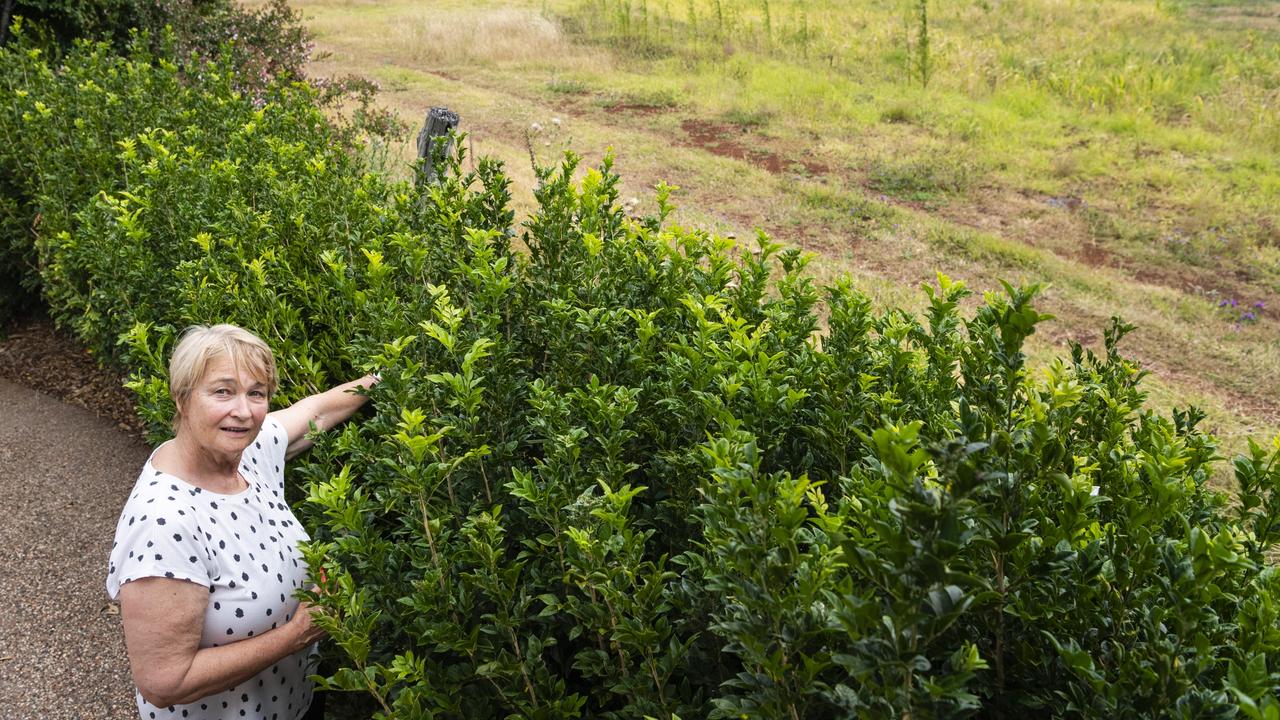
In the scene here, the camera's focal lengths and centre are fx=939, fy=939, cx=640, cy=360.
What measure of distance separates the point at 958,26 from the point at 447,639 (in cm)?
1990

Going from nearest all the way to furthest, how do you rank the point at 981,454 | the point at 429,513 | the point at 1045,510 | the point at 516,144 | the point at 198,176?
the point at 981,454 < the point at 1045,510 < the point at 429,513 < the point at 198,176 < the point at 516,144

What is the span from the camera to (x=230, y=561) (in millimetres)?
2500

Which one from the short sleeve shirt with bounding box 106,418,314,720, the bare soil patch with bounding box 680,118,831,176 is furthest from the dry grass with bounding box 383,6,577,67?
the short sleeve shirt with bounding box 106,418,314,720

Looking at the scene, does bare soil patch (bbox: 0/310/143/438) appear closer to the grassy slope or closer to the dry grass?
the grassy slope

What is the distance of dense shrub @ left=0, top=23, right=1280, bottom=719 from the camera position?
5.33ft

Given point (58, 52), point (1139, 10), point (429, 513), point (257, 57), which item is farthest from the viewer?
point (1139, 10)

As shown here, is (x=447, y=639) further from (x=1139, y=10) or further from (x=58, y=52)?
(x=1139, y=10)

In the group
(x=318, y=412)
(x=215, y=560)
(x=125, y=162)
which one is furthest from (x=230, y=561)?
(x=125, y=162)

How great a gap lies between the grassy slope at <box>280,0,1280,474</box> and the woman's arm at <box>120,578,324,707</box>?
20.1 feet

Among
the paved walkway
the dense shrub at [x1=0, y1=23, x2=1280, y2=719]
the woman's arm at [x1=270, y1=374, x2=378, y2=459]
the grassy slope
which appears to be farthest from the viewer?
the grassy slope

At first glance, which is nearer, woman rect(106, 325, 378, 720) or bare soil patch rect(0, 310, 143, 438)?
woman rect(106, 325, 378, 720)

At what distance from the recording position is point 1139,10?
19.1 metres

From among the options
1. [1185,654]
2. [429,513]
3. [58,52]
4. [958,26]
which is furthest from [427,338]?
[958,26]

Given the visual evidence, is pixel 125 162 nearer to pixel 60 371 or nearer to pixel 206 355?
pixel 60 371
